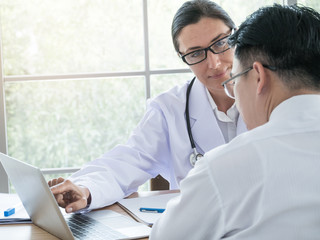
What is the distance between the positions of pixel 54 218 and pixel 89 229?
14 cm

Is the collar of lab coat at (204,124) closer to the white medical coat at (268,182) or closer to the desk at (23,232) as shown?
the desk at (23,232)

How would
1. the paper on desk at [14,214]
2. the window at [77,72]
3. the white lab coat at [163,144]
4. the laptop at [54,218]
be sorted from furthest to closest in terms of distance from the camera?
the window at [77,72] < the white lab coat at [163,144] < the paper on desk at [14,214] < the laptop at [54,218]

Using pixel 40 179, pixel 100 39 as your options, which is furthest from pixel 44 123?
pixel 40 179

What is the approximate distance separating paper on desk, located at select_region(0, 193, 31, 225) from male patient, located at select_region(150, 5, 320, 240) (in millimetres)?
578

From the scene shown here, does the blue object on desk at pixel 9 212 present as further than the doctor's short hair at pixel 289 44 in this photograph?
Yes

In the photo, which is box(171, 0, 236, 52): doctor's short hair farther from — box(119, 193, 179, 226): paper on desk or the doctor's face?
box(119, 193, 179, 226): paper on desk

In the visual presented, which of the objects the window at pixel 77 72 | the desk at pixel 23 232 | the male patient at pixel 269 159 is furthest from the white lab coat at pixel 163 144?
the window at pixel 77 72

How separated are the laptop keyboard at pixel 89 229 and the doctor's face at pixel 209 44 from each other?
0.80 m

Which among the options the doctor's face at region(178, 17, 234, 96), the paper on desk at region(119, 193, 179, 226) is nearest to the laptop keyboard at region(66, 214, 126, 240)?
the paper on desk at region(119, 193, 179, 226)

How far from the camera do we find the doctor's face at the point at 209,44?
1963mm

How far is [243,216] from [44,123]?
2.34 meters

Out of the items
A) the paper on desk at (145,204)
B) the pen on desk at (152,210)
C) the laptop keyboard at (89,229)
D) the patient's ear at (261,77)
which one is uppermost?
the patient's ear at (261,77)

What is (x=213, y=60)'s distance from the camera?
1963 millimetres

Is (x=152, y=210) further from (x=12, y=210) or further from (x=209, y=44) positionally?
(x=209, y=44)
